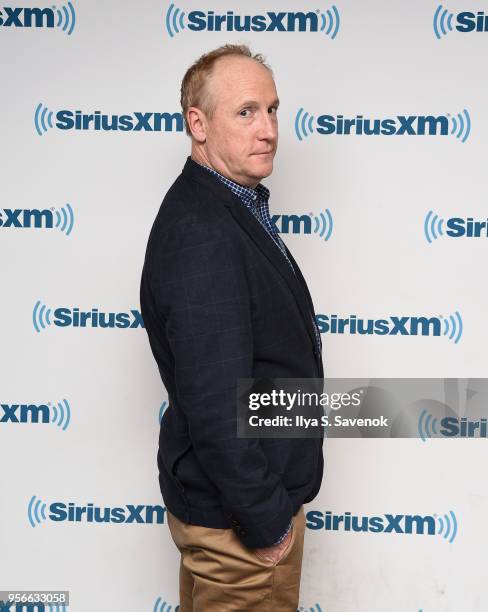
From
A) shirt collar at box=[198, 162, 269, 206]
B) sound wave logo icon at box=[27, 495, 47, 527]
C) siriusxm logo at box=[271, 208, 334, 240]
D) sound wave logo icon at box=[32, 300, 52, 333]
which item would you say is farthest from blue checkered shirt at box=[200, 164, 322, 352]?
sound wave logo icon at box=[27, 495, 47, 527]

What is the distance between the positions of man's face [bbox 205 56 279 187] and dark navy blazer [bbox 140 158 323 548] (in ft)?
0.19

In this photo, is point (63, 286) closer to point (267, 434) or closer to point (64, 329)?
point (64, 329)

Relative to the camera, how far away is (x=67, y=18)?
6.75ft

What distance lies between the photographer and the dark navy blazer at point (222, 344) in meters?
1.24

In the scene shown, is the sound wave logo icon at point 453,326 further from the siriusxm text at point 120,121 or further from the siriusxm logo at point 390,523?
the siriusxm text at point 120,121

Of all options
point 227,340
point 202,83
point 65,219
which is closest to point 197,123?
point 202,83

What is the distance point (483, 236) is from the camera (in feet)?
6.84

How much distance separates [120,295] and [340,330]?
0.71 m

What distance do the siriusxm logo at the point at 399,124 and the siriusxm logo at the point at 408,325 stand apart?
1.84 ft

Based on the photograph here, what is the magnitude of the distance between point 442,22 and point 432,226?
2.00 ft

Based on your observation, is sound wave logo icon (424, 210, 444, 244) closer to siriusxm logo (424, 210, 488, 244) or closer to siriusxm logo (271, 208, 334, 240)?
siriusxm logo (424, 210, 488, 244)

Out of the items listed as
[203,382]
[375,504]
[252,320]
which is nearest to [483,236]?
[375,504]

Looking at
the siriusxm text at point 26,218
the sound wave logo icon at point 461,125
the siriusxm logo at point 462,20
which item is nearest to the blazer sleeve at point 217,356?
the siriusxm text at point 26,218

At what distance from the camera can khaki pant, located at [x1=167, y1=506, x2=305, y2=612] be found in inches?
53.7
